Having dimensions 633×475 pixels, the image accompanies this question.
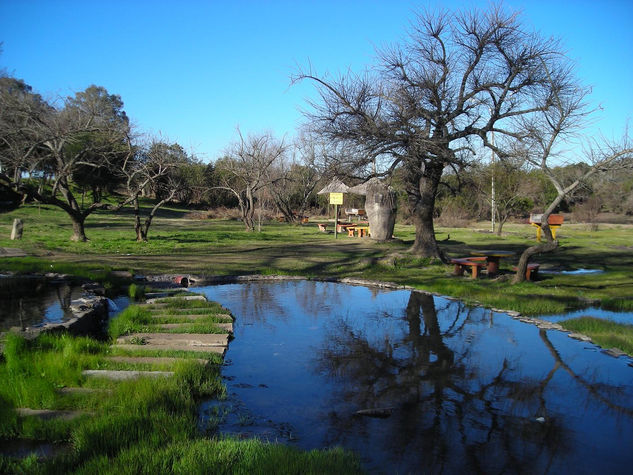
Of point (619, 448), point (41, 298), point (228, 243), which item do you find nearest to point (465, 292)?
point (619, 448)

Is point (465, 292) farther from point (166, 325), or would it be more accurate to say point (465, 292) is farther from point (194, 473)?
point (194, 473)

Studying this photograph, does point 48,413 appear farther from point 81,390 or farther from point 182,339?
point 182,339

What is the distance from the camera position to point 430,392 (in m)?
5.94

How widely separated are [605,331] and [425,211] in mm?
8323

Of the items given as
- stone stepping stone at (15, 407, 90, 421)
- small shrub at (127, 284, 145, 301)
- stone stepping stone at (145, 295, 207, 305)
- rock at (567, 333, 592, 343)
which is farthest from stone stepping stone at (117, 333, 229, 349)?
rock at (567, 333, 592, 343)

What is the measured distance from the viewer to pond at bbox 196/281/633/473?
4.57 meters

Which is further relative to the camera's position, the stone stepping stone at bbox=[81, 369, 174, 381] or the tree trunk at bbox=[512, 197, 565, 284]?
the tree trunk at bbox=[512, 197, 565, 284]

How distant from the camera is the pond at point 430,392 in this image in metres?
4.57

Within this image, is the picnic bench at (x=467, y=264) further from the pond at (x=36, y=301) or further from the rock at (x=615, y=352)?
the pond at (x=36, y=301)

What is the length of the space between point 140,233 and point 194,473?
17804mm

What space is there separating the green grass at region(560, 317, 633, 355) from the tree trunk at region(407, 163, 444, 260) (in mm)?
7468

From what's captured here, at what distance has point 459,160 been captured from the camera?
14422 millimetres

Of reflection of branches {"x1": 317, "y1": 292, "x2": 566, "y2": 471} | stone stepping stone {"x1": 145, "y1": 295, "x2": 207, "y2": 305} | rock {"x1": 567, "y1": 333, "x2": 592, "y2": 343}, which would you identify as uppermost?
stone stepping stone {"x1": 145, "y1": 295, "x2": 207, "y2": 305}

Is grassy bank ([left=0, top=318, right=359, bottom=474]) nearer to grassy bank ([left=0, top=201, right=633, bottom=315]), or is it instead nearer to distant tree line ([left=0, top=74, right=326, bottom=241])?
grassy bank ([left=0, top=201, right=633, bottom=315])
